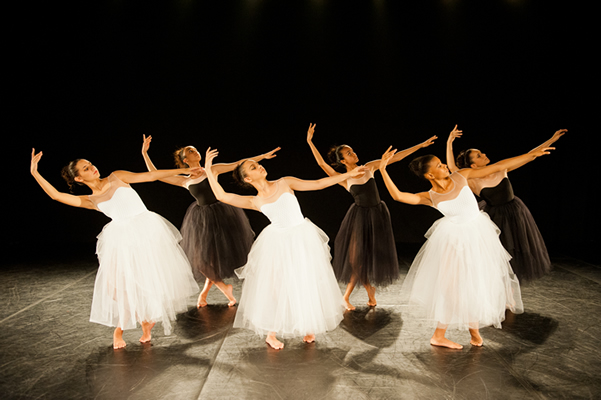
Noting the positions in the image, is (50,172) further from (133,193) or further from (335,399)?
(335,399)

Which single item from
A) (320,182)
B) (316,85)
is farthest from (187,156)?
(316,85)

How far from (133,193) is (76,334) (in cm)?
108

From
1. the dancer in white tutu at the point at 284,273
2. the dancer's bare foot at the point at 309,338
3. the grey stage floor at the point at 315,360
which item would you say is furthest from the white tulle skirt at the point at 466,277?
the dancer's bare foot at the point at 309,338

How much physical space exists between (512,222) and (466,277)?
127 cm

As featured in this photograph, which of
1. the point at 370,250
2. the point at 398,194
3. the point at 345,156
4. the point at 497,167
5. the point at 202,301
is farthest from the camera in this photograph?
the point at 202,301

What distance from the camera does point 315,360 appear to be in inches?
90.4

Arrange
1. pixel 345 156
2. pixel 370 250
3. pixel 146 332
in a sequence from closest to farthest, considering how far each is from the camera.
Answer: pixel 146 332
pixel 370 250
pixel 345 156

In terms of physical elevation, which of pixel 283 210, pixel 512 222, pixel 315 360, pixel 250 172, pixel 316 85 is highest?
pixel 316 85

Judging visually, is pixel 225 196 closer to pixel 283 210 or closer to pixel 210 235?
pixel 283 210

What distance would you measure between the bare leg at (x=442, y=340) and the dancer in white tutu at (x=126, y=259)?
167 cm

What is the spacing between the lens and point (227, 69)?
5.60 m

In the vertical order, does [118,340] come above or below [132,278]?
below

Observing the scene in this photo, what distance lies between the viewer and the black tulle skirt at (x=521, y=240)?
3.21m

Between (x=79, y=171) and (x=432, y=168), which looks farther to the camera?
(x=79, y=171)
